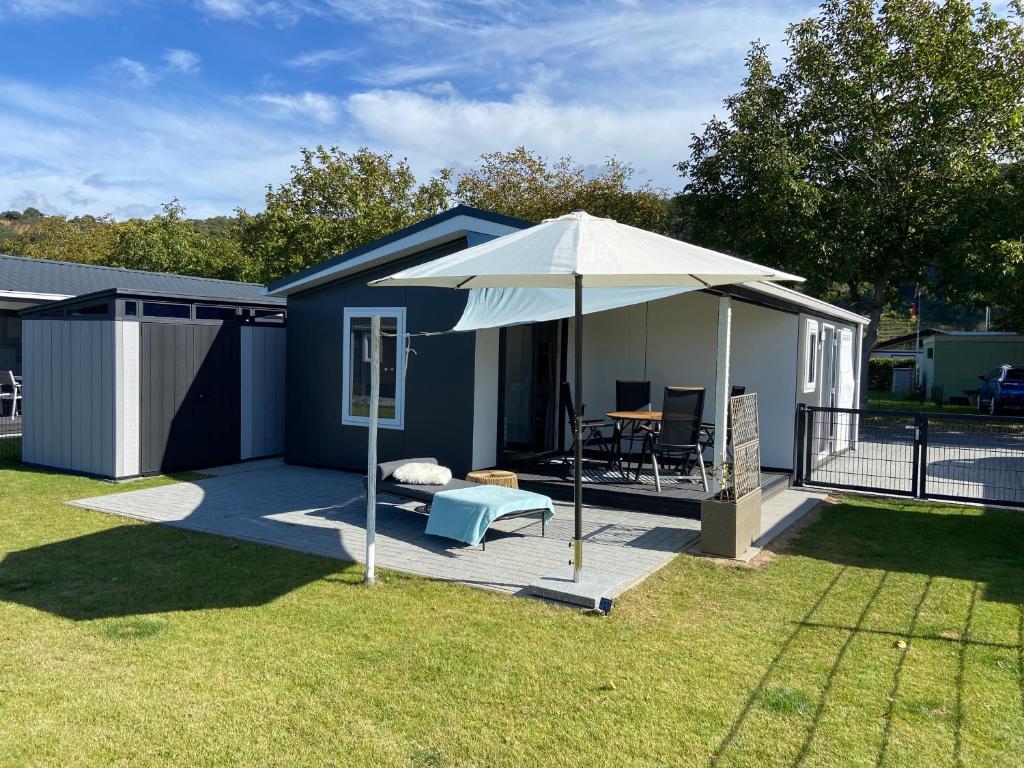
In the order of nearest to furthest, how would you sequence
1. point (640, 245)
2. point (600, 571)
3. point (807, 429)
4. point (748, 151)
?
point (640, 245) → point (600, 571) → point (807, 429) → point (748, 151)

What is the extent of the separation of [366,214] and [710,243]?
405 inches

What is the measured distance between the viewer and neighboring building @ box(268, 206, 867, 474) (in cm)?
859

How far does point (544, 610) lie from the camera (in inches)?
186

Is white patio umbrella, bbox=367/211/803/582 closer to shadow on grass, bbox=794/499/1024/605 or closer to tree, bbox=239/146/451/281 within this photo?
shadow on grass, bbox=794/499/1024/605

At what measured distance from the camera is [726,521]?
600 centimetres

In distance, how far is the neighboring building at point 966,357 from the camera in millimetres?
26062

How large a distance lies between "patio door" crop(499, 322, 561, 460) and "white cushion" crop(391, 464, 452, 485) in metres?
2.34

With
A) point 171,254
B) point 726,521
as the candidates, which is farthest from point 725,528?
point 171,254

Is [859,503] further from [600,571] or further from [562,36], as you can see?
[562,36]

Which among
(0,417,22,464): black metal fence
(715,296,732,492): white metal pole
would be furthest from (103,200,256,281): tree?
(715,296,732,492): white metal pole

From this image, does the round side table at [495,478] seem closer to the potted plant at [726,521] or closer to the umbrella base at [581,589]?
the potted plant at [726,521]

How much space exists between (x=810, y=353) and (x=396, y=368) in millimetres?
5744

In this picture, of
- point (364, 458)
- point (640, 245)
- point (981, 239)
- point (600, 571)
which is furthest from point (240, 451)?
point (981, 239)

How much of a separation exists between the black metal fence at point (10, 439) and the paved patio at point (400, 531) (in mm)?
3546
